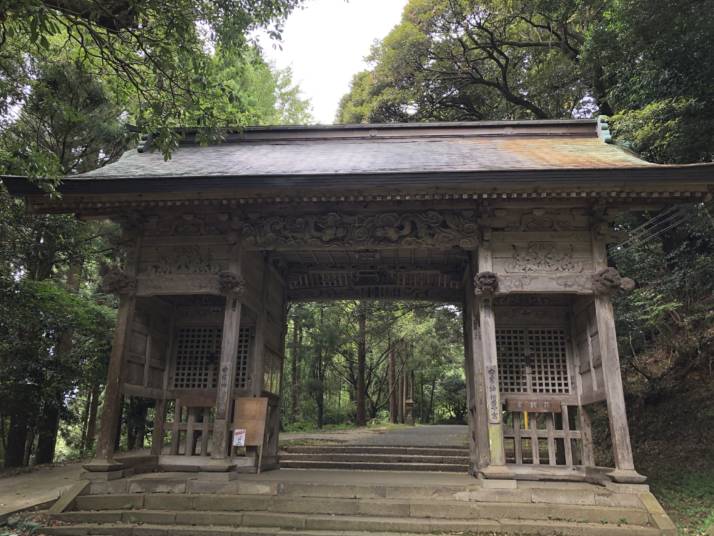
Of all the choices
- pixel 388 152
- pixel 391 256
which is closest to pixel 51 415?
pixel 391 256

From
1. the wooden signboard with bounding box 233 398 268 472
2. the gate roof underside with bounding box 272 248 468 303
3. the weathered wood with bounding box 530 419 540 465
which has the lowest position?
the weathered wood with bounding box 530 419 540 465

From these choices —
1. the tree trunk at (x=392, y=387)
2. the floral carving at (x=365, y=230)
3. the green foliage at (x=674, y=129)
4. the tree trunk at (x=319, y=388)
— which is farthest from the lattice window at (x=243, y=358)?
the tree trunk at (x=392, y=387)

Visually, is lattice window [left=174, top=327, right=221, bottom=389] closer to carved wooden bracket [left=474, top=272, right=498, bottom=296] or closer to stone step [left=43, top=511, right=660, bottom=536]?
stone step [left=43, top=511, right=660, bottom=536]

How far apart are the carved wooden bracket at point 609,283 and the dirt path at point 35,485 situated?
8282 millimetres

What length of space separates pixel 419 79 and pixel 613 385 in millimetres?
13465

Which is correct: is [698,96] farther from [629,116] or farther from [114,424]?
[114,424]

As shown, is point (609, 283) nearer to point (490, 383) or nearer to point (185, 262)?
point (490, 383)

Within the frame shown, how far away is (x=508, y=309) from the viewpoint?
829 cm

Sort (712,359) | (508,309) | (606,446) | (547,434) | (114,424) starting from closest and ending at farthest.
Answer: (114,424) → (547,434) → (508,309) → (712,359) → (606,446)

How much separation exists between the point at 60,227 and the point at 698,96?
13478 mm

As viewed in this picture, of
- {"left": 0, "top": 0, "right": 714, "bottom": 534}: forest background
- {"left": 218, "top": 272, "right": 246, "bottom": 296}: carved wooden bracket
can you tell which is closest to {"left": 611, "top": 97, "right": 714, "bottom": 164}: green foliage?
{"left": 0, "top": 0, "right": 714, "bottom": 534}: forest background

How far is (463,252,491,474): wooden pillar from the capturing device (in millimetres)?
7320

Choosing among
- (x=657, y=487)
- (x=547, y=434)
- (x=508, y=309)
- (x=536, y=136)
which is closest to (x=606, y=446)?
(x=657, y=487)

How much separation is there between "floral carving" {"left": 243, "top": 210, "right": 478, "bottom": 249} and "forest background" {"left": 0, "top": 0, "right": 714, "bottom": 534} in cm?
184
